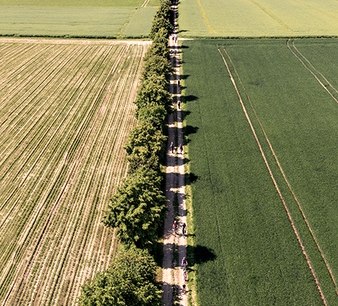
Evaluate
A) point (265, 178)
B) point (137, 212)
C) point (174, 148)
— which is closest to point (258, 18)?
point (174, 148)

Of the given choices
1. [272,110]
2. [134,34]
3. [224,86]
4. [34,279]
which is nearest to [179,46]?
[134,34]

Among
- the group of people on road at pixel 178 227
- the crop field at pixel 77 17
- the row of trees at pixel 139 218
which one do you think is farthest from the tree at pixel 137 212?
the crop field at pixel 77 17

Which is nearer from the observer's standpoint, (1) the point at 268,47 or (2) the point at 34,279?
(2) the point at 34,279

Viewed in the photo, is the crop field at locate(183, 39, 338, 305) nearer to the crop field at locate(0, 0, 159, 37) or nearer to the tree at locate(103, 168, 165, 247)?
the tree at locate(103, 168, 165, 247)

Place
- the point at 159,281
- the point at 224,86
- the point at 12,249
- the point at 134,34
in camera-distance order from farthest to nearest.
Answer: the point at 134,34 → the point at 224,86 → the point at 12,249 → the point at 159,281

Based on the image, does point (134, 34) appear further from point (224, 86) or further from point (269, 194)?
point (269, 194)

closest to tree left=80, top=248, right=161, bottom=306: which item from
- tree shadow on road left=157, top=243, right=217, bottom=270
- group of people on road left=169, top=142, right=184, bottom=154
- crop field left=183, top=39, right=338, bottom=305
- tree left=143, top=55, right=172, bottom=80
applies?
tree shadow on road left=157, top=243, right=217, bottom=270

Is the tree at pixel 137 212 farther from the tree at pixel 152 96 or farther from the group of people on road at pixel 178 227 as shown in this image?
the tree at pixel 152 96
